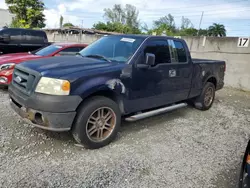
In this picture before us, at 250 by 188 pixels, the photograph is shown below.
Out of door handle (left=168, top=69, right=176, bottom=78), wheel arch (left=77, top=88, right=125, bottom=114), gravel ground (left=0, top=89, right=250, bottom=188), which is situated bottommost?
gravel ground (left=0, top=89, right=250, bottom=188)

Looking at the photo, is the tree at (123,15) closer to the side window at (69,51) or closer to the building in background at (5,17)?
the building in background at (5,17)

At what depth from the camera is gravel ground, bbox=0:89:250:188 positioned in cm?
287

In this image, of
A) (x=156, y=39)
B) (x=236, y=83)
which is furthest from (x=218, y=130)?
(x=236, y=83)

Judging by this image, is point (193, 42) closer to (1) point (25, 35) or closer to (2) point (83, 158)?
(1) point (25, 35)

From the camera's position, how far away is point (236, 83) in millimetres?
9539

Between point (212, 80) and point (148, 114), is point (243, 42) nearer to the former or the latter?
point (212, 80)

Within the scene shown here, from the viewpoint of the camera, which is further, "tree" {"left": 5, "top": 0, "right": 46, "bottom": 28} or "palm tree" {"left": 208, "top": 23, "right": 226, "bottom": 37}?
"palm tree" {"left": 208, "top": 23, "right": 226, "bottom": 37}

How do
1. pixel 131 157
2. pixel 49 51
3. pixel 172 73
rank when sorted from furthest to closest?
1. pixel 49 51
2. pixel 172 73
3. pixel 131 157

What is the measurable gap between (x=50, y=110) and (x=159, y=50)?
94.4 inches

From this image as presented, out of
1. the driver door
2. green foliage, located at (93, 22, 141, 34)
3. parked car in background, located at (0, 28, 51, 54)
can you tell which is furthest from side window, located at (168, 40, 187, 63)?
green foliage, located at (93, 22, 141, 34)

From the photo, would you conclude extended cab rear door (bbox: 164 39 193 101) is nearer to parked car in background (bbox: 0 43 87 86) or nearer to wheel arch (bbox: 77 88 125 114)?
wheel arch (bbox: 77 88 125 114)

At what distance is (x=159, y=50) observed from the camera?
451cm

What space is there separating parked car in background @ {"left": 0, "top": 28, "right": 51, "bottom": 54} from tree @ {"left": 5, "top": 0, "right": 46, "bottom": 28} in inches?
858

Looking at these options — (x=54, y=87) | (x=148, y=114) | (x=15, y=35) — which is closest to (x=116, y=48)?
(x=148, y=114)
